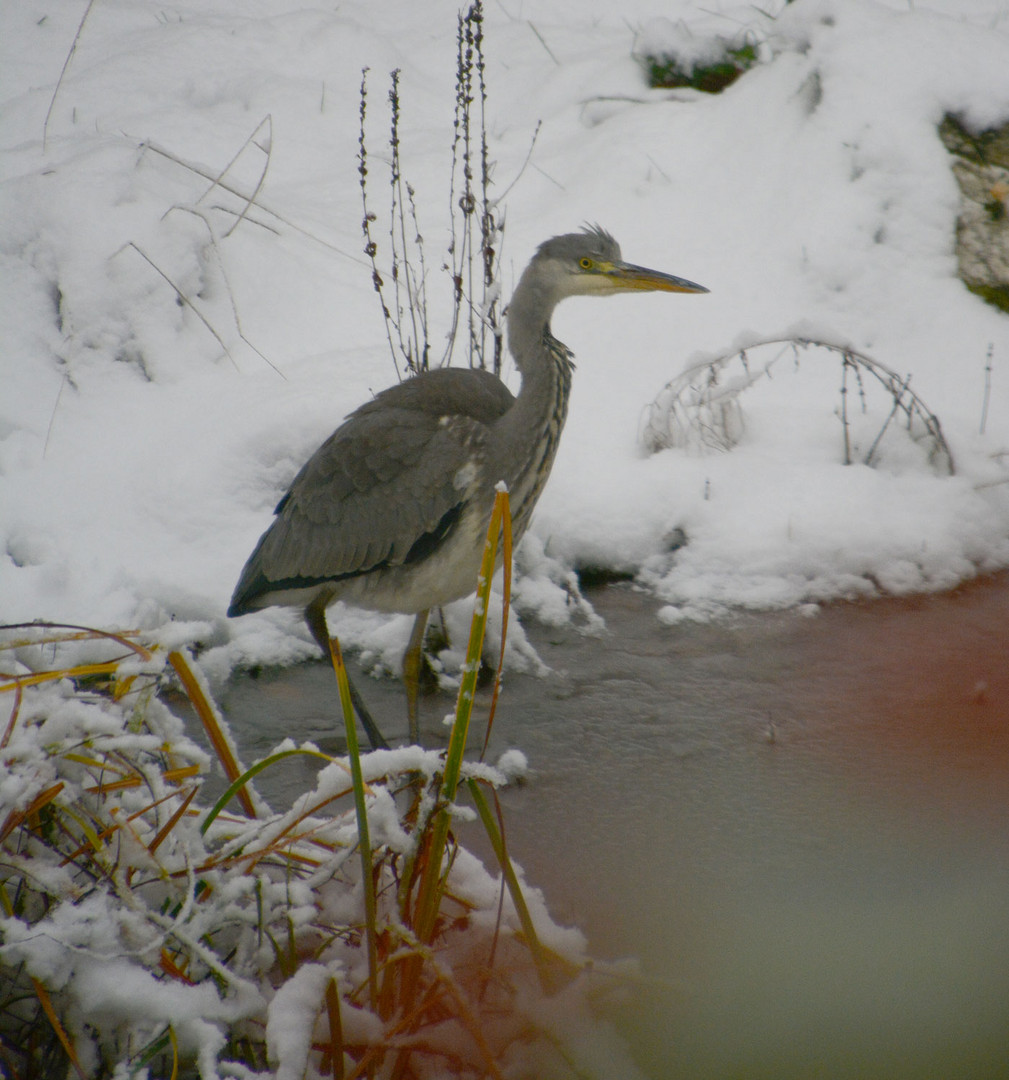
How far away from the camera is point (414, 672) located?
310 cm

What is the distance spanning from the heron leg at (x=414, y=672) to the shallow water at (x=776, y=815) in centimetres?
16

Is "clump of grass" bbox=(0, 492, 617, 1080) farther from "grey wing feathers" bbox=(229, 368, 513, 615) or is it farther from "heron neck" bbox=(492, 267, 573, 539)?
"heron neck" bbox=(492, 267, 573, 539)

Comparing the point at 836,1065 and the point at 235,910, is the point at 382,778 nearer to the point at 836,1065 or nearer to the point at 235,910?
the point at 235,910

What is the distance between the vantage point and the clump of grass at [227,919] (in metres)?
1.37

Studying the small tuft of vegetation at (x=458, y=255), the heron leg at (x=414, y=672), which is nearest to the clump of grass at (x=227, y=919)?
the heron leg at (x=414, y=672)

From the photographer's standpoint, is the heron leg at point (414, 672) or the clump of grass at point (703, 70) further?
the clump of grass at point (703, 70)

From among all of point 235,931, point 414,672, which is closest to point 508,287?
point 414,672

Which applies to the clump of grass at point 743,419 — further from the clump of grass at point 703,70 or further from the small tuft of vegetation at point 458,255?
the clump of grass at point 703,70

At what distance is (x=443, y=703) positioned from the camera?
10.8ft

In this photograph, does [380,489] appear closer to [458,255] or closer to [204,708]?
[204,708]

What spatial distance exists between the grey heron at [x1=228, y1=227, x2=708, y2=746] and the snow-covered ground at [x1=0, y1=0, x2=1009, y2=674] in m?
0.43

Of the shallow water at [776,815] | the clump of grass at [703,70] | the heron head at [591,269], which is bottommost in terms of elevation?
the shallow water at [776,815]

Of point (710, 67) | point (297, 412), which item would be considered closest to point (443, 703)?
point (297, 412)

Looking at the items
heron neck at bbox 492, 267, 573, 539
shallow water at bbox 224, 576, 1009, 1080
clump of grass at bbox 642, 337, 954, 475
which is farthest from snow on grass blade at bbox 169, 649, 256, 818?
clump of grass at bbox 642, 337, 954, 475
